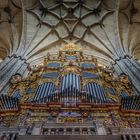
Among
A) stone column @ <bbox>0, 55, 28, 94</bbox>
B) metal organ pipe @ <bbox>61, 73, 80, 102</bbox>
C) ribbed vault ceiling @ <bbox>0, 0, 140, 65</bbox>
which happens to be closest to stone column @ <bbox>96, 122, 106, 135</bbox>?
metal organ pipe @ <bbox>61, 73, 80, 102</bbox>

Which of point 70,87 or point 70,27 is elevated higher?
point 70,27

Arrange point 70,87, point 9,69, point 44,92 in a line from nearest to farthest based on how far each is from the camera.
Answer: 1. point 44,92
2. point 70,87
3. point 9,69

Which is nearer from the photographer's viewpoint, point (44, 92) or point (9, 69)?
point (44, 92)

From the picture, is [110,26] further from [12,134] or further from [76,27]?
[12,134]

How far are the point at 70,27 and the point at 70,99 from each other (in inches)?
454

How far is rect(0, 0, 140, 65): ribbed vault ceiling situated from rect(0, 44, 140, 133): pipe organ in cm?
410

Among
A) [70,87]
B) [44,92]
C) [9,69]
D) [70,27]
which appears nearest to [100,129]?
[70,87]

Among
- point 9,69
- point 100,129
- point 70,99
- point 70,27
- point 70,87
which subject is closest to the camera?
point 100,129

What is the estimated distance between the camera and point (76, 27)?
2105 centimetres

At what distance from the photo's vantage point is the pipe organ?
9.23 m

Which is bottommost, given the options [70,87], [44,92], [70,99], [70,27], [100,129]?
[100,129]

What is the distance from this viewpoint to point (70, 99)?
33.9 feet

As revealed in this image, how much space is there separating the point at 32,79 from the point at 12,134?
6136 millimetres

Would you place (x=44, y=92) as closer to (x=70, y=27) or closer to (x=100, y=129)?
(x=100, y=129)
